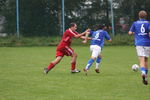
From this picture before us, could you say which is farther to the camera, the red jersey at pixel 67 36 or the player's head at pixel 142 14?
the red jersey at pixel 67 36

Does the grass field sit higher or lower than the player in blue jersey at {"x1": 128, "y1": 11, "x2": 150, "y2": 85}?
lower

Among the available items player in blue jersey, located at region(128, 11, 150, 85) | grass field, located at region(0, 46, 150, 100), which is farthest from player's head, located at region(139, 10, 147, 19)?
grass field, located at region(0, 46, 150, 100)

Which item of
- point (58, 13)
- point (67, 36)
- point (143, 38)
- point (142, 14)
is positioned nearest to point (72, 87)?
point (143, 38)

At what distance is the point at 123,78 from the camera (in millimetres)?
13211

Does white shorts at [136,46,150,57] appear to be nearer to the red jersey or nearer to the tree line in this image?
the red jersey

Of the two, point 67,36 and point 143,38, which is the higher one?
point 143,38

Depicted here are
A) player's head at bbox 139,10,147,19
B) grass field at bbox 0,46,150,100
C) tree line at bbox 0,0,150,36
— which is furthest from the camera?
tree line at bbox 0,0,150,36

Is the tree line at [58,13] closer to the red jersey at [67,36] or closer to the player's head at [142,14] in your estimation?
the red jersey at [67,36]

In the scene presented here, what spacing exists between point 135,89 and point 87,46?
2332 centimetres

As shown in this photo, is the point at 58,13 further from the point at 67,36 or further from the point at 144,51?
the point at 144,51

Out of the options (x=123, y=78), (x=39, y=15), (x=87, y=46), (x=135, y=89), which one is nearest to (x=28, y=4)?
(x=39, y=15)

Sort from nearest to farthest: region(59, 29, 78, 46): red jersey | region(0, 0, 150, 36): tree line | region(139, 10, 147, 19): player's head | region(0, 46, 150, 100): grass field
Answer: region(0, 46, 150, 100): grass field < region(139, 10, 147, 19): player's head < region(59, 29, 78, 46): red jersey < region(0, 0, 150, 36): tree line

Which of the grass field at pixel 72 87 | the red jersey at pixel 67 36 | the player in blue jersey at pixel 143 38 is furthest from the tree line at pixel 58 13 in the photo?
the player in blue jersey at pixel 143 38

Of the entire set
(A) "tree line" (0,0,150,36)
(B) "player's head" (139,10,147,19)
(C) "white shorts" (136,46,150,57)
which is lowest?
(A) "tree line" (0,0,150,36)
